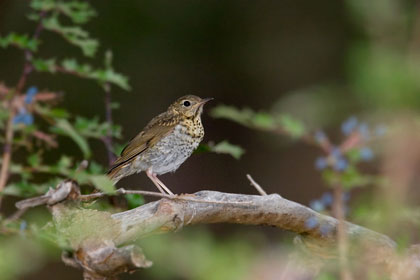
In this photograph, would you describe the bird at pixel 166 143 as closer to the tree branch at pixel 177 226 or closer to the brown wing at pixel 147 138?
the brown wing at pixel 147 138

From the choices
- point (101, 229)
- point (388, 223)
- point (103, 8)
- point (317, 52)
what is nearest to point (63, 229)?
point (101, 229)

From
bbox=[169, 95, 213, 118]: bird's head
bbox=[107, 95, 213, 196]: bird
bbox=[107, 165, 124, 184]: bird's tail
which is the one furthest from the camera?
bbox=[169, 95, 213, 118]: bird's head

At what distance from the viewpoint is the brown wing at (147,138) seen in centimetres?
332

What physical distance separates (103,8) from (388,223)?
22.1 feet

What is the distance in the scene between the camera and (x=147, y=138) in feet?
12.1

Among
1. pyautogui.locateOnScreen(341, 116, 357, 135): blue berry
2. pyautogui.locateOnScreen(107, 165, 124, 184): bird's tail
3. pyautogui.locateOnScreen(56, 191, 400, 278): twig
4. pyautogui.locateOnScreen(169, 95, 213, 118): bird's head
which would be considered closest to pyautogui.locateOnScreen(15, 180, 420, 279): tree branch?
pyautogui.locateOnScreen(56, 191, 400, 278): twig

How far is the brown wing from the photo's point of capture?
332cm

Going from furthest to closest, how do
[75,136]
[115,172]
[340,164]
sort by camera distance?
[115,172]
[75,136]
[340,164]

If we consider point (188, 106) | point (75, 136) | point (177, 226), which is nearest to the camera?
point (75, 136)

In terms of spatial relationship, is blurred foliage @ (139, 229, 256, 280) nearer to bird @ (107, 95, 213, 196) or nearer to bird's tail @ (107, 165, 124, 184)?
bird's tail @ (107, 165, 124, 184)

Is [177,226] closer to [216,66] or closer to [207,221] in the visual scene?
[207,221]

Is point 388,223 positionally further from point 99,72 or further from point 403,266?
point 99,72

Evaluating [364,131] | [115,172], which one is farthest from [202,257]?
[115,172]

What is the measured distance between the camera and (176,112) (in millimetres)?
3916
